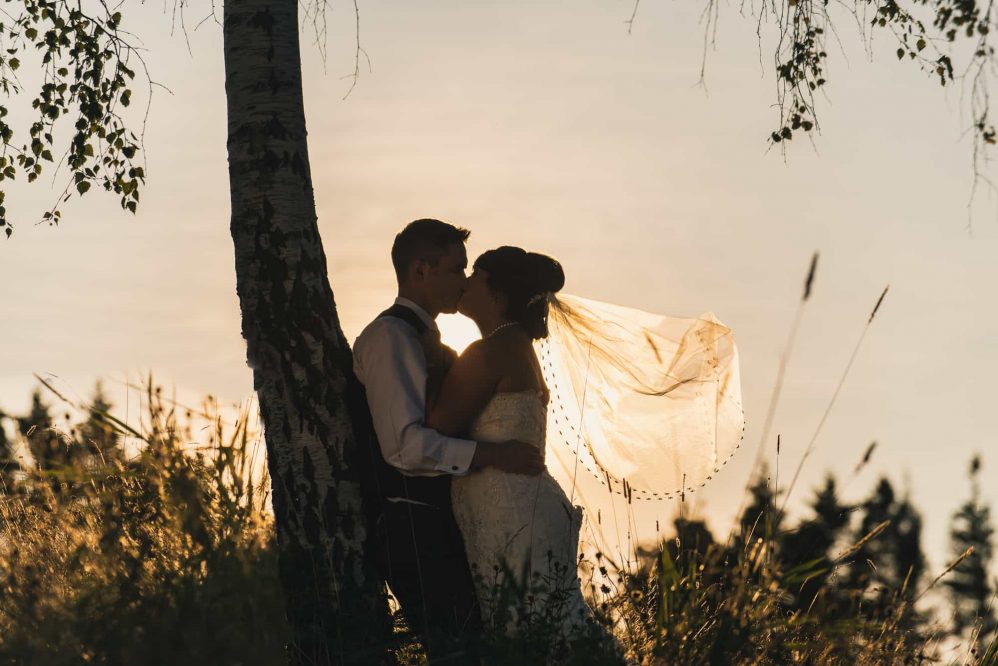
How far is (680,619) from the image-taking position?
18.4 ft

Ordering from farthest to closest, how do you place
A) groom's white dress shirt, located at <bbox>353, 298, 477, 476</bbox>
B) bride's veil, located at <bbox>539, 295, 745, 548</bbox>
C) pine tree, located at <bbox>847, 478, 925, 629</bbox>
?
pine tree, located at <bbox>847, 478, 925, 629</bbox>, bride's veil, located at <bbox>539, 295, 745, 548</bbox>, groom's white dress shirt, located at <bbox>353, 298, 477, 476</bbox>

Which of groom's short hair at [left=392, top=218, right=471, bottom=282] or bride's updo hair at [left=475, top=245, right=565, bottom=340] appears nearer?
groom's short hair at [left=392, top=218, right=471, bottom=282]

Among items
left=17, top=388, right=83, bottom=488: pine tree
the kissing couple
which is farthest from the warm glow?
left=17, top=388, right=83, bottom=488: pine tree

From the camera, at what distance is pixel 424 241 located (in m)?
6.03

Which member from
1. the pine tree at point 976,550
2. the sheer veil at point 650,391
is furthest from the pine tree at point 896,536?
the sheer veil at point 650,391

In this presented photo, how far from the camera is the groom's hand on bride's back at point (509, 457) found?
19.1 ft

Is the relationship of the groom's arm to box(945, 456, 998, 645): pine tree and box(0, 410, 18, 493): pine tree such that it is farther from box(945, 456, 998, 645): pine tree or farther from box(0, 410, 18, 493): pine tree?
box(945, 456, 998, 645): pine tree

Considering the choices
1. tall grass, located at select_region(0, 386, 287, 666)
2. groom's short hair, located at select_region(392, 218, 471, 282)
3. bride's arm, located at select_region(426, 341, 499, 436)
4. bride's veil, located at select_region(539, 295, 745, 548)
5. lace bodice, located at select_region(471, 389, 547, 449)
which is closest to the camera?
tall grass, located at select_region(0, 386, 287, 666)

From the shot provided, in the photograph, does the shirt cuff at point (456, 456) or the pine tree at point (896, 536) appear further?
the pine tree at point (896, 536)

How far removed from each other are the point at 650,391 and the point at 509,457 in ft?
5.62

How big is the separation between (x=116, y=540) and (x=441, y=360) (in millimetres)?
1762

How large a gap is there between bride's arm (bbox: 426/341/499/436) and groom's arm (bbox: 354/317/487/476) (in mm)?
92

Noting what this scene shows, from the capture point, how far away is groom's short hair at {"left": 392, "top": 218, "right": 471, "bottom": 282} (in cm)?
603

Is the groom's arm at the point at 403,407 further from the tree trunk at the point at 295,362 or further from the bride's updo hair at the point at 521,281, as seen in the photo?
the bride's updo hair at the point at 521,281
